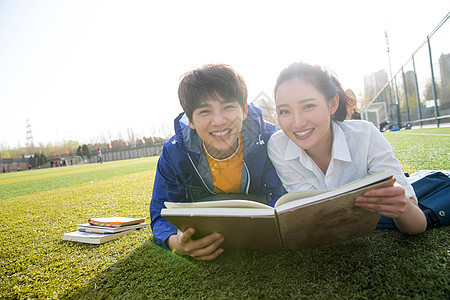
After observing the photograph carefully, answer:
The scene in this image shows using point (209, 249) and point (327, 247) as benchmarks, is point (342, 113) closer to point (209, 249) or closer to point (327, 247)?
point (327, 247)

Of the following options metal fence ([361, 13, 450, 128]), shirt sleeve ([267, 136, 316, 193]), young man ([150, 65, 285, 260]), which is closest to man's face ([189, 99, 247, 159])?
young man ([150, 65, 285, 260])

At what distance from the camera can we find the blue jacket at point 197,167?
82.6 inches

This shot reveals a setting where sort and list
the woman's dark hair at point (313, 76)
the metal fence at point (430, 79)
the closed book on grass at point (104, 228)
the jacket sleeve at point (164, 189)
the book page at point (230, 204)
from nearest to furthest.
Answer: the book page at point (230, 204), the woman's dark hair at point (313, 76), the jacket sleeve at point (164, 189), the closed book on grass at point (104, 228), the metal fence at point (430, 79)

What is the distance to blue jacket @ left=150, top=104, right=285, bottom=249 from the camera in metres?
2.10

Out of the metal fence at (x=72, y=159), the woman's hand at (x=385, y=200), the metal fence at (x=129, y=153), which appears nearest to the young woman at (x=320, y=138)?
the woman's hand at (x=385, y=200)

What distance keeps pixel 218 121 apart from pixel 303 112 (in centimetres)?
56

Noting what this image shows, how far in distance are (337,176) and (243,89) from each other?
0.91 metres

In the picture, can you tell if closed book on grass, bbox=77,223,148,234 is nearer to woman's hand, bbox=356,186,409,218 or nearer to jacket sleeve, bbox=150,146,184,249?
jacket sleeve, bbox=150,146,184,249

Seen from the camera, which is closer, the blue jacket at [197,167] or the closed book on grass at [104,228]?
→ the blue jacket at [197,167]

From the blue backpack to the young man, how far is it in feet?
2.95

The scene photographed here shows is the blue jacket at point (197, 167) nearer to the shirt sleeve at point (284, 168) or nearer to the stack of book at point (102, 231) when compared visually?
the shirt sleeve at point (284, 168)

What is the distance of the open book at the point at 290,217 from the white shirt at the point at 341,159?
444 millimetres

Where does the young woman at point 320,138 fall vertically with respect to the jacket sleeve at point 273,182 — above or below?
above

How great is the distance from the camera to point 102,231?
2.40 metres
